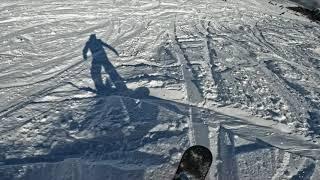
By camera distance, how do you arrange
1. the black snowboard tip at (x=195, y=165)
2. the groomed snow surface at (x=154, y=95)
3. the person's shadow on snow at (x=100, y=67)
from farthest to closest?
the person's shadow on snow at (x=100, y=67) → the groomed snow surface at (x=154, y=95) → the black snowboard tip at (x=195, y=165)

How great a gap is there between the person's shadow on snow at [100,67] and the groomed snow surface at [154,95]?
5.7 inches

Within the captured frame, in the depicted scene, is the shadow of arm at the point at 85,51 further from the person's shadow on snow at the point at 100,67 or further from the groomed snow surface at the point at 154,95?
the groomed snow surface at the point at 154,95

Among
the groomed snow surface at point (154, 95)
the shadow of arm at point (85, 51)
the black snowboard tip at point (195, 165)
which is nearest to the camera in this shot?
the black snowboard tip at point (195, 165)

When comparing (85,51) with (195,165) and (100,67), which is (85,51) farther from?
(195,165)

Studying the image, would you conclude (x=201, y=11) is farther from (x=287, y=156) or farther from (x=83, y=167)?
(x=83, y=167)

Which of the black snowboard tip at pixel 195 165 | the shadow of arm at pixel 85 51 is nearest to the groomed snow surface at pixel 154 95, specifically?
the shadow of arm at pixel 85 51

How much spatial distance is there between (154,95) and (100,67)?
60.3 inches

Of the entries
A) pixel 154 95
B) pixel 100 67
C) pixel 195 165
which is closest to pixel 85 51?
pixel 100 67

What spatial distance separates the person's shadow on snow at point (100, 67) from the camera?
7.65m

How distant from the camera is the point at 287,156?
6.36 metres

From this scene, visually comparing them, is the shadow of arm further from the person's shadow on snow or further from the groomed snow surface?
the groomed snow surface

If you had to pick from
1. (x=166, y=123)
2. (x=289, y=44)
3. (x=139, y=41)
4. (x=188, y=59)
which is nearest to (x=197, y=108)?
(x=166, y=123)

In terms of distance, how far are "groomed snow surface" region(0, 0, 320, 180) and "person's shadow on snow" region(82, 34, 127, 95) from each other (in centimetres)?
15

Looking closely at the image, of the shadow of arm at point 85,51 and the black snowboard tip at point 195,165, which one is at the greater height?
the shadow of arm at point 85,51
